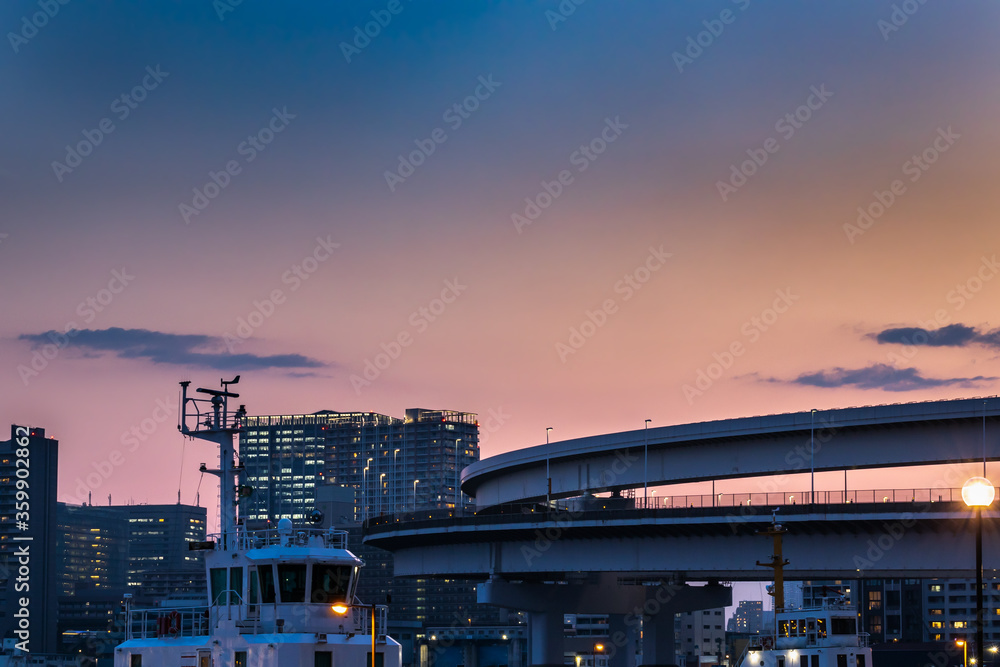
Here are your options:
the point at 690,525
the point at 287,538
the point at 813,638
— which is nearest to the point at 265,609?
the point at 287,538

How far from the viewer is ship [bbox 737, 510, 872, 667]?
220ft

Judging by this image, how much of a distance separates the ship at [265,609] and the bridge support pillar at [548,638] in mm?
77050

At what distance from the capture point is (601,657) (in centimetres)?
15700

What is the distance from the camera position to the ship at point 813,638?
6712 centimetres

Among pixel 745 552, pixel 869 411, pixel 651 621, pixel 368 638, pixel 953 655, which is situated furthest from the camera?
pixel 953 655

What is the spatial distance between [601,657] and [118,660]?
122 metres

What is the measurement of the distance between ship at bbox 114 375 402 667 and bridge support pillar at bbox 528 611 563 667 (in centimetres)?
7705

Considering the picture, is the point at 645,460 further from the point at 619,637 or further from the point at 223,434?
the point at 223,434

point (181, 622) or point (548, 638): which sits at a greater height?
point (181, 622)

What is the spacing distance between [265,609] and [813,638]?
128 ft

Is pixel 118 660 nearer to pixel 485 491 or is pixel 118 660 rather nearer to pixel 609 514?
pixel 609 514

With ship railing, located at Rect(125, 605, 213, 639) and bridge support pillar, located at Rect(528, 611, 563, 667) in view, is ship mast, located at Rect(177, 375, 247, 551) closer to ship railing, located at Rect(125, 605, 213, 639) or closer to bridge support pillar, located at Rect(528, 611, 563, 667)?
ship railing, located at Rect(125, 605, 213, 639)

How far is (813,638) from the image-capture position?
6825 centimetres

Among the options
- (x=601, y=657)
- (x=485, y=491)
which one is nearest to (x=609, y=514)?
(x=485, y=491)
